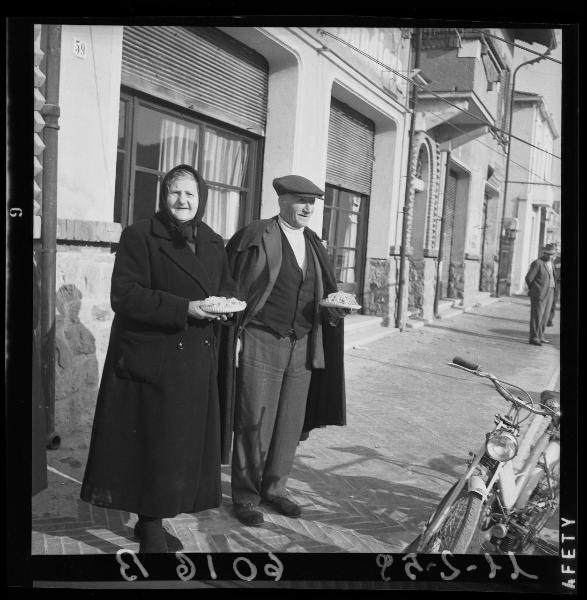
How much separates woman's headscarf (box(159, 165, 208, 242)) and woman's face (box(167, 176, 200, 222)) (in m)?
0.01

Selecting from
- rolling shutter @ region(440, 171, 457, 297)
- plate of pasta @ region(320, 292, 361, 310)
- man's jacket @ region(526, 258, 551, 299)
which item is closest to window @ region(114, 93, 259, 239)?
plate of pasta @ region(320, 292, 361, 310)

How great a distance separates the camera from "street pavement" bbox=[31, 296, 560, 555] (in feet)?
10.4

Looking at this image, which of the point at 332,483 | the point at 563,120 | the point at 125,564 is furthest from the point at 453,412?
the point at 125,564

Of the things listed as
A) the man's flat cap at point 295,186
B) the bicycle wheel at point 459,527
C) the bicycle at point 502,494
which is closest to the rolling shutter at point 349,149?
the man's flat cap at point 295,186

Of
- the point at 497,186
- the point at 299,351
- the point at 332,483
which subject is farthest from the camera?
the point at 497,186

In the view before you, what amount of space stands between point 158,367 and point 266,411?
0.83m

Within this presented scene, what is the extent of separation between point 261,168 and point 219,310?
1059 mm

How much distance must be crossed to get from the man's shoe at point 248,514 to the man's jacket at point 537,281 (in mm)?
2408

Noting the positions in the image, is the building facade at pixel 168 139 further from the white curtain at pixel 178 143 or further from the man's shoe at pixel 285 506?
the man's shoe at pixel 285 506

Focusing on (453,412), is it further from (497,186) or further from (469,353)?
(497,186)

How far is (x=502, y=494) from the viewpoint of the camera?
122 inches

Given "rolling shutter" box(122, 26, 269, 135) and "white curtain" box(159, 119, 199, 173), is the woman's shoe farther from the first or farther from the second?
"rolling shutter" box(122, 26, 269, 135)

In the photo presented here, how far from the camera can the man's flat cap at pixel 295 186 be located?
10.3 feet

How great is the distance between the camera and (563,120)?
3.05m
